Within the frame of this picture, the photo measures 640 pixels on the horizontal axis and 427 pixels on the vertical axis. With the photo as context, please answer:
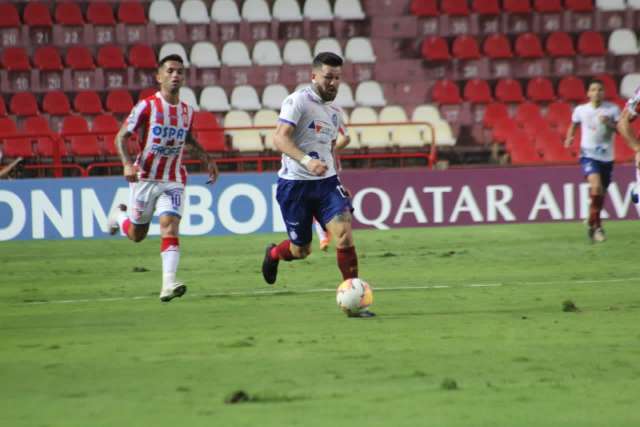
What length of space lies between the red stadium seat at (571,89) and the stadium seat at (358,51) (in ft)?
13.8

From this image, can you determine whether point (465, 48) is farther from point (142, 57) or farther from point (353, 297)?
point (353, 297)

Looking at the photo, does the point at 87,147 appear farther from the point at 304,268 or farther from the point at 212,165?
the point at 212,165

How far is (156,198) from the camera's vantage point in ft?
35.0

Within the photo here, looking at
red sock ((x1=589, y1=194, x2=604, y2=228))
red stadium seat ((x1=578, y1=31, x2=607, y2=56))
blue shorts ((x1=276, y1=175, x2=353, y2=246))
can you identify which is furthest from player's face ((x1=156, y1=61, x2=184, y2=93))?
red stadium seat ((x1=578, y1=31, x2=607, y2=56))

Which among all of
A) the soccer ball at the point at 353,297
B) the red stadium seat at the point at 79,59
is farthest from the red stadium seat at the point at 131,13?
the soccer ball at the point at 353,297

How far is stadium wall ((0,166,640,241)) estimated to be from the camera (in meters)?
18.8

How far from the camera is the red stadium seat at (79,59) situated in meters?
23.2

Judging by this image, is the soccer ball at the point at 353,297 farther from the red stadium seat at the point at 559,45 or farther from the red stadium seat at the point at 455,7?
the red stadium seat at the point at 559,45

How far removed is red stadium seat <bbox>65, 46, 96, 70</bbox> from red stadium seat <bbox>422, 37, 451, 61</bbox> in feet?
23.9

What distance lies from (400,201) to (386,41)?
6.67 metres

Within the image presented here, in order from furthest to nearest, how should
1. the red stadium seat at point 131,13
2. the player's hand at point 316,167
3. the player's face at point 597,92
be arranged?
the red stadium seat at point 131,13 → the player's face at point 597,92 → the player's hand at point 316,167

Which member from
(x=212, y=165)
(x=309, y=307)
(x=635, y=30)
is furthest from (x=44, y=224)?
(x=635, y=30)

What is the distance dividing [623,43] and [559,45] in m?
1.50

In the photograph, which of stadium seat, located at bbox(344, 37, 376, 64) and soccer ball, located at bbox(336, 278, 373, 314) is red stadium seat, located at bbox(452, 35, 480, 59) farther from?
soccer ball, located at bbox(336, 278, 373, 314)
